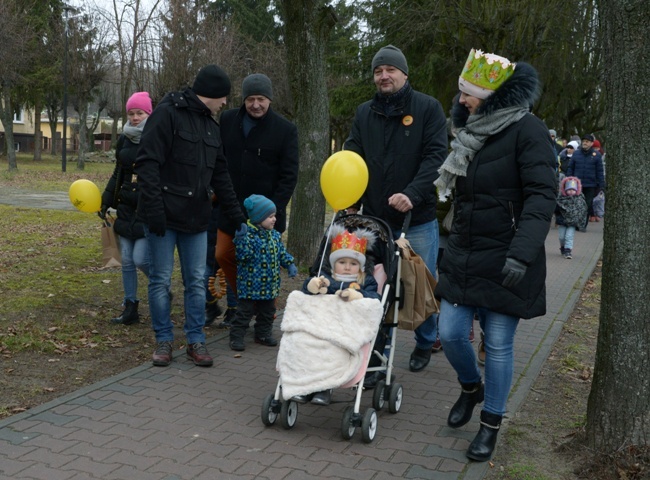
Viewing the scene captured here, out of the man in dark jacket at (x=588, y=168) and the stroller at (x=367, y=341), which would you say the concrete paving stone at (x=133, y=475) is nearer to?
the stroller at (x=367, y=341)

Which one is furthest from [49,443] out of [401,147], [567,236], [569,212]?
[567,236]

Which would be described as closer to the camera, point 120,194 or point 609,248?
point 609,248

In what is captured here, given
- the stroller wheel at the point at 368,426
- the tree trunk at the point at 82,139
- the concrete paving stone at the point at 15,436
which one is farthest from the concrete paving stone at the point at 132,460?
→ the tree trunk at the point at 82,139

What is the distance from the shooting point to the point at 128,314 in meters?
7.08

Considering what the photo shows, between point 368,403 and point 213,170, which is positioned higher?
point 213,170

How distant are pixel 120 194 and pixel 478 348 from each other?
11.4ft

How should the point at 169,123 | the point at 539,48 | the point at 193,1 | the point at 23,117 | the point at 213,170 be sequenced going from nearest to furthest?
1. the point at 169,123
2. the point at 213,170
3. the point at 539,48
4. the point at 193,1
5. the point at 23,117

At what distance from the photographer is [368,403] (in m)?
5.20

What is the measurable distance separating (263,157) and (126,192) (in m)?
1.25

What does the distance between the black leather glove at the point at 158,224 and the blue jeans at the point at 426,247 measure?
173cm

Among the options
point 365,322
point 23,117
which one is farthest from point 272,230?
point 23,117

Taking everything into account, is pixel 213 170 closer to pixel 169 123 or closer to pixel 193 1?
pixel 169 123

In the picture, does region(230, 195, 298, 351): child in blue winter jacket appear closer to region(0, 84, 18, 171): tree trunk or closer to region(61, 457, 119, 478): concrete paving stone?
region(61, 457, 119, 478): concrete paving stone

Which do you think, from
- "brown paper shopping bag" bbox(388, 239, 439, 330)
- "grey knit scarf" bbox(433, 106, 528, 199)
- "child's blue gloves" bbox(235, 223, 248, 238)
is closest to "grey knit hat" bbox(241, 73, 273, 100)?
"child's blue gloves" bbox(235, 223, 248, 238)
